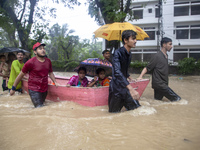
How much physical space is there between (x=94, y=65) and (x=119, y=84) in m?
1.64

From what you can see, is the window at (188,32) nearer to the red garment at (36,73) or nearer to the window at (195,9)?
the window at (195,9)

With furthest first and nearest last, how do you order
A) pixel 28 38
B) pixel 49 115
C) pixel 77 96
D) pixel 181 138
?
pixel 28 38, pixel 77 96, pixel 49 115, pixel 181 138

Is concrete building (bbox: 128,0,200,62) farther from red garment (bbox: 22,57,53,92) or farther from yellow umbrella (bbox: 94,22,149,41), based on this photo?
red garment (bbox: 22,57,53,92)

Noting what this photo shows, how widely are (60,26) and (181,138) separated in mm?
38812

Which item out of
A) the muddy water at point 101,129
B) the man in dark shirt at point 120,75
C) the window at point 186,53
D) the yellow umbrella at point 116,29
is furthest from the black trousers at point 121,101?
the window at point 186,53

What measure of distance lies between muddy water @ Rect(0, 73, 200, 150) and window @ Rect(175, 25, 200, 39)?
19.6 metres

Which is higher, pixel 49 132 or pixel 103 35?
pixel 103 35

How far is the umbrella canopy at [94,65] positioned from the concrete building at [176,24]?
54.7 feet

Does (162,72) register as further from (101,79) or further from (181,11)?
(181,11)

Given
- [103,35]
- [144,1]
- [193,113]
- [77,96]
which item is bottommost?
[193,113]

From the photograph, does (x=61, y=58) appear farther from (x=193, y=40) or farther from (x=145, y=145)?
(x=145, y=145)

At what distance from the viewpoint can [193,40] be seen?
20.5 meters

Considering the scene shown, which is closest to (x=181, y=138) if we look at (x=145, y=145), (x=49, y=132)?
(x=145, y=145)

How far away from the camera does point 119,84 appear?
2.95 meters
